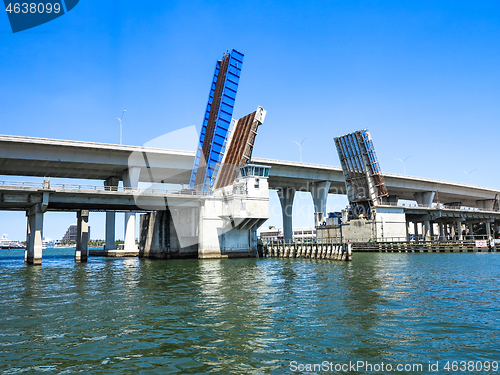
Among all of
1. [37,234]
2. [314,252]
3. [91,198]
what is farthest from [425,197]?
[37,234]

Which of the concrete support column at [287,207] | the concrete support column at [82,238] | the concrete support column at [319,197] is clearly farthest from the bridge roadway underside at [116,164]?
the concrete support column at [82,238]

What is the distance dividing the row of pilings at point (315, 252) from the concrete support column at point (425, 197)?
4084 centimetres

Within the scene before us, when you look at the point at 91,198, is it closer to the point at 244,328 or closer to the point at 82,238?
the point at 82,238

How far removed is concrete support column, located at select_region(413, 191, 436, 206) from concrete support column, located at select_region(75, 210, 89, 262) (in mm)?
64428

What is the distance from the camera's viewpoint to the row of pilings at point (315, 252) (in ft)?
128

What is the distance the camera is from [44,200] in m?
37.9

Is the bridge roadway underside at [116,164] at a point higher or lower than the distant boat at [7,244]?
higher

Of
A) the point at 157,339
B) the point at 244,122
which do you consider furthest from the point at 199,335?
the point at 244,122

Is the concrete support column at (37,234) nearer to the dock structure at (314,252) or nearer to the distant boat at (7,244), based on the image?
the dock structure at (314,252)

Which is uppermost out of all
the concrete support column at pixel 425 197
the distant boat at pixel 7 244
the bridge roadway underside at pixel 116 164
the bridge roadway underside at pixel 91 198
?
the bridge roadway underside at pixel 116 164

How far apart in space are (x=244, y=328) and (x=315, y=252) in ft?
112

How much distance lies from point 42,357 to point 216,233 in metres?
36.5

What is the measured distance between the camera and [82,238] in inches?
1922

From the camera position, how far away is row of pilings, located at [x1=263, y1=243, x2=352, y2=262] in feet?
128
